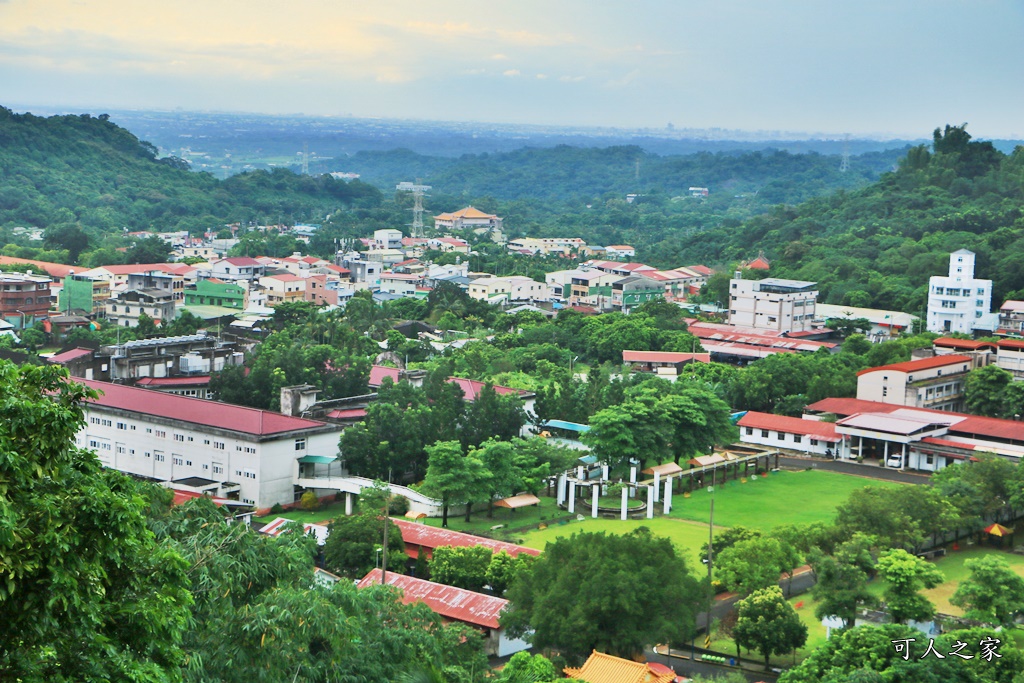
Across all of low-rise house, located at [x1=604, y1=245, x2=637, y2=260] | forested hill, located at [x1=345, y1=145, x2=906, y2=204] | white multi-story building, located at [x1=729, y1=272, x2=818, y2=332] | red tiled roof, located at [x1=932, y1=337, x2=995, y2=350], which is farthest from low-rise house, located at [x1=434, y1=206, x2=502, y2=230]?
red tiled roof, located at [x1=932, y1=337, x2=995, y2=350]

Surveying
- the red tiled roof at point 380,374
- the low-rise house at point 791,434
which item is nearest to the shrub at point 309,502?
the red tiled roof at point 380,374

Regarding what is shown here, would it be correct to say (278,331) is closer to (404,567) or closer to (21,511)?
(404,567)

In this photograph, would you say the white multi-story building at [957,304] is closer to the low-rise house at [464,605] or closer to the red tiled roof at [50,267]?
the low-rise house at [464,605]

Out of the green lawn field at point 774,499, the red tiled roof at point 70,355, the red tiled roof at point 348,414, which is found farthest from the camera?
the red tiled roof at point 70,355

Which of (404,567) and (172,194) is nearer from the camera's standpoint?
(404,567)

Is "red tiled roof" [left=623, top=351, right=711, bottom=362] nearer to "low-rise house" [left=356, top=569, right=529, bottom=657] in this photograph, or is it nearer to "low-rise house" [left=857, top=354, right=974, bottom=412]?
"low-rise house" [left=857, top=354, right=974, bottom=412]

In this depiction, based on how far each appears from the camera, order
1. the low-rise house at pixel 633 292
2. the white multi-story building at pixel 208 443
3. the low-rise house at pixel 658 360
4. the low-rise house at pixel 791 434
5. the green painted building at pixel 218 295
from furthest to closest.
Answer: the low-rise house at pixel 633 292 < the green painted building at pixel 218 295 < the low-rise house at pixel 658 360 < the low-rise house at pixel 791 434 < the white multi-story building at pixel 208 443

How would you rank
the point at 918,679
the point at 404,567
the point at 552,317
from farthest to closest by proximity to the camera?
1. the point at 552,317
2. the point at 404,567
3. the point at 918,679

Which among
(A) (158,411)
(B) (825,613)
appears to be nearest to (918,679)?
(B) (825,613)
